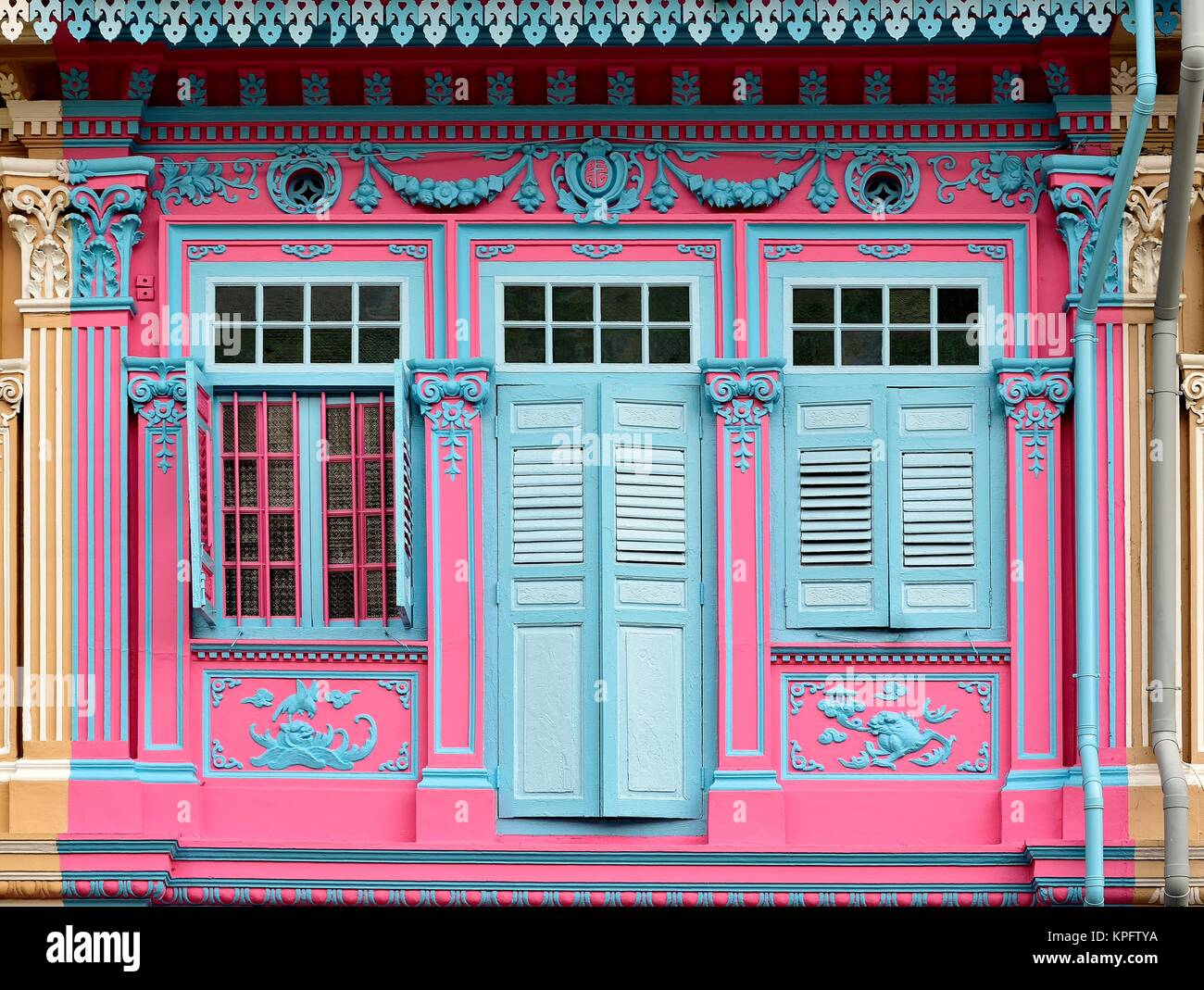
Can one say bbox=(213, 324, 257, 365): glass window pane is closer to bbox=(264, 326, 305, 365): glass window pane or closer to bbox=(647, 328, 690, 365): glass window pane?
bbox=(264, 326, 305, 365): glass window pane

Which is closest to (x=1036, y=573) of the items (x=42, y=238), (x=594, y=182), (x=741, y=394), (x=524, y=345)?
(x=741, y=394)

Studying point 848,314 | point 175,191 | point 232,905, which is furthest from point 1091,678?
point 175,191

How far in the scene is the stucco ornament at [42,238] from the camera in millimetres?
13758

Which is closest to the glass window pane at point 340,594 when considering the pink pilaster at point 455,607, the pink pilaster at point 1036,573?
the pink pilaster at point 455,607

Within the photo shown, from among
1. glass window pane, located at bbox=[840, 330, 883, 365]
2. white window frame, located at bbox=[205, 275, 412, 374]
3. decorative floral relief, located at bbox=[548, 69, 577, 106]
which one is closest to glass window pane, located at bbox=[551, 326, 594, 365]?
white window frame, located at bbox=[205, 275, 412, 374]

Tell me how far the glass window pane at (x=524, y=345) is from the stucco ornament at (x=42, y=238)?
2231 mm

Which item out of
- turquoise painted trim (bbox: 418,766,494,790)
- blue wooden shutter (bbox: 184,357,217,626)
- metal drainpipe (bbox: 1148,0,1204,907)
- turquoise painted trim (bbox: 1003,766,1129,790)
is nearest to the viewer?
metal drainpipe (bbox: 1148,0,1204,907)

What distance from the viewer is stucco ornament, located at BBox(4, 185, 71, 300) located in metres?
13.8

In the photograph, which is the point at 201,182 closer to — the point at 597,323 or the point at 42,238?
the point at 42,238

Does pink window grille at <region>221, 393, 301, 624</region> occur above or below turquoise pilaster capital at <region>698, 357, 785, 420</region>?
below

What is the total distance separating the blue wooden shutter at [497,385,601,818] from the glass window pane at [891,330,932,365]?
155cm

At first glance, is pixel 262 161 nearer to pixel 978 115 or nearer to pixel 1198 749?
pixel 978 115

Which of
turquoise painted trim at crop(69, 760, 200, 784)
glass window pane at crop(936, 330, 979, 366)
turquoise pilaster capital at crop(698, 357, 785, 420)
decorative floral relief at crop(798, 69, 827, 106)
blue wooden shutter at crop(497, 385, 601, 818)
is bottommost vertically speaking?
turquoise painted trim at crop(69, 760, 200, 784)

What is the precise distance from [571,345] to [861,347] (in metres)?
1.47
